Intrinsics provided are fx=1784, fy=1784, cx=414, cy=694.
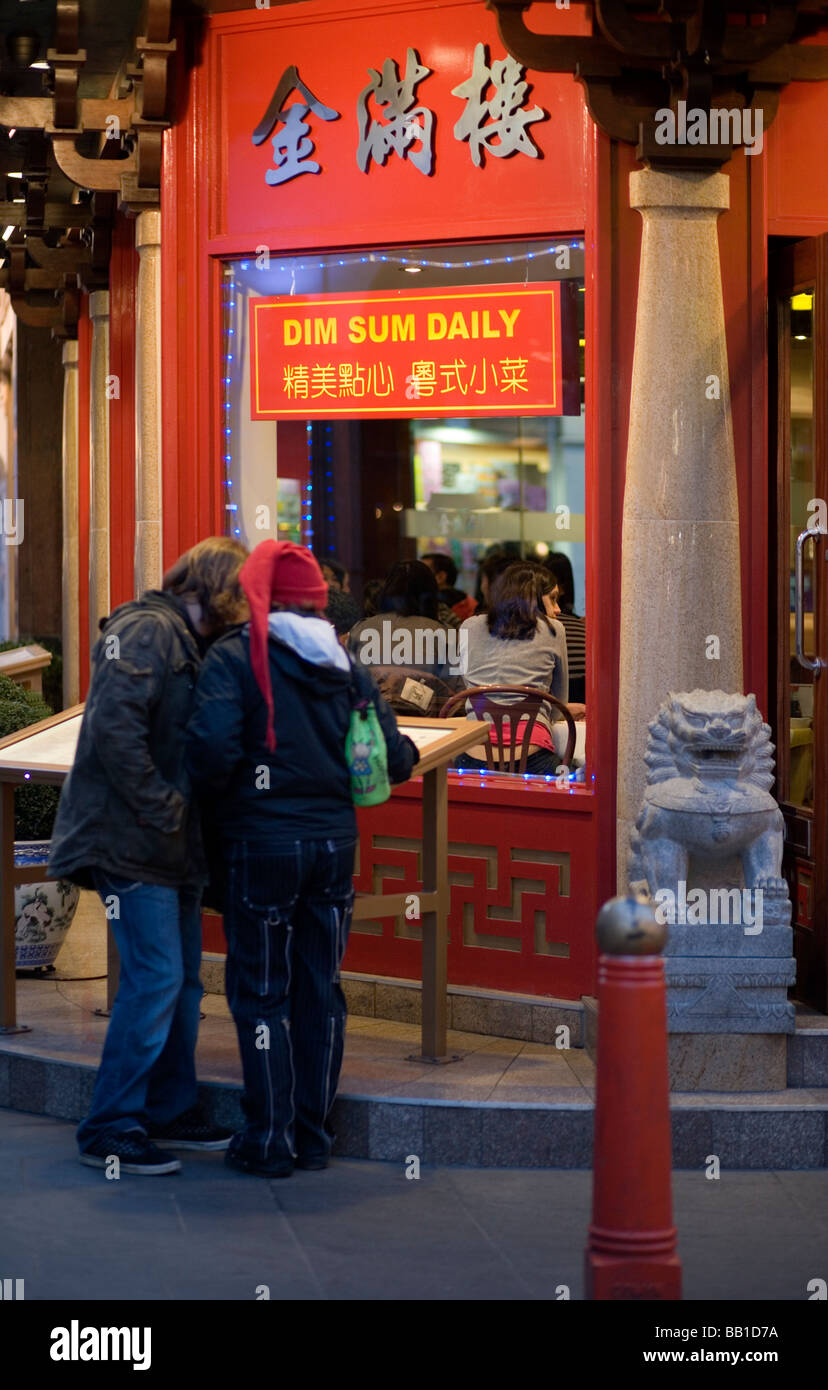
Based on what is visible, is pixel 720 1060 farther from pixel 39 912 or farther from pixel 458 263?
pixel 458 263

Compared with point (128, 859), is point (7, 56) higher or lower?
higher

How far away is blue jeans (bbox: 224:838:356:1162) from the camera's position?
5078mm

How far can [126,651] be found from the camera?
507cm

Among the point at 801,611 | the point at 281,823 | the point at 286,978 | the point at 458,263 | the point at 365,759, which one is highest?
Answer: the point at 458,263

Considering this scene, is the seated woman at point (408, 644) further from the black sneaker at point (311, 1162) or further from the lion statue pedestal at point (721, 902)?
the black sneaker at point (311, 1162)

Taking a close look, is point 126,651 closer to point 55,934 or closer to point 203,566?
point 203,566

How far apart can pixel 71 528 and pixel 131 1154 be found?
31.4ft

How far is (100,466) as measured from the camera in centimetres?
1127

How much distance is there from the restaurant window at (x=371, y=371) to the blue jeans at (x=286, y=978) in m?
1.92

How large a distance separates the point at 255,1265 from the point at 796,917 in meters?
2.77

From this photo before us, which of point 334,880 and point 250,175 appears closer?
point 334,880

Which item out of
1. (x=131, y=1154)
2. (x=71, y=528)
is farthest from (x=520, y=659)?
(x=71, y=528)

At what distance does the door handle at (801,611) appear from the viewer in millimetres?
5938

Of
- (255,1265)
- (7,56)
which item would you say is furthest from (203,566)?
(7,56)
